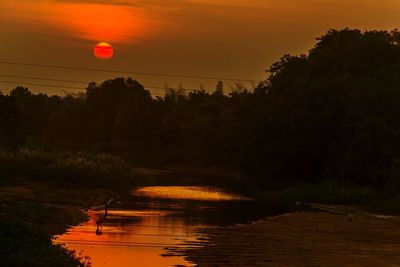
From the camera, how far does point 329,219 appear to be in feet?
177

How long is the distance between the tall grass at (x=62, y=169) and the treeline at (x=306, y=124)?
→ 15.4m

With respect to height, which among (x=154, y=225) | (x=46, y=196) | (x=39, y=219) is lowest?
(x=154, y=225)

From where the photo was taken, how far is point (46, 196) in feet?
198

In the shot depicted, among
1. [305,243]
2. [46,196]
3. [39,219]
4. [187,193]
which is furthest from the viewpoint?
[187,193]

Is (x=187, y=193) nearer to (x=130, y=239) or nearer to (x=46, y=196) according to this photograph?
(x=46, y=196)

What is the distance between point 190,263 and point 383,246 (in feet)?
40.5

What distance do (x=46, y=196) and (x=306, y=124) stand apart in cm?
3500

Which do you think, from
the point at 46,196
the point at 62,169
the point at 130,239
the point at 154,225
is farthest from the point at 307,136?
the point at 130,239

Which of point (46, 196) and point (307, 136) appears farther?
point (307, 136)

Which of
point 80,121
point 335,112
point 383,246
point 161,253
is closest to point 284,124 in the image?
point 335,112

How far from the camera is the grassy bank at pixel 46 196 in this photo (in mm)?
27812

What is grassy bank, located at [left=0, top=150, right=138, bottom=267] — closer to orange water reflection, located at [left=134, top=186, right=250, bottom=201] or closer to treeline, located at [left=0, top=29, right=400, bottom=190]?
orange water reflection, located at [left=134, top=186, right=250, bottom=201]

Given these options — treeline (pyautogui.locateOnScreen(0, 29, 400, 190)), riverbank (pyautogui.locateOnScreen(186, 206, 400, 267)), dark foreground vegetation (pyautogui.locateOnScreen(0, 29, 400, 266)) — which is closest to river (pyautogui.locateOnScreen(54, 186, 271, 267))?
riverbank (pyautogui.locateOnScreen(186, 206, 400, 267))

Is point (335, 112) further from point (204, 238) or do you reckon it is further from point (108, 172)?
point (204, 238)
